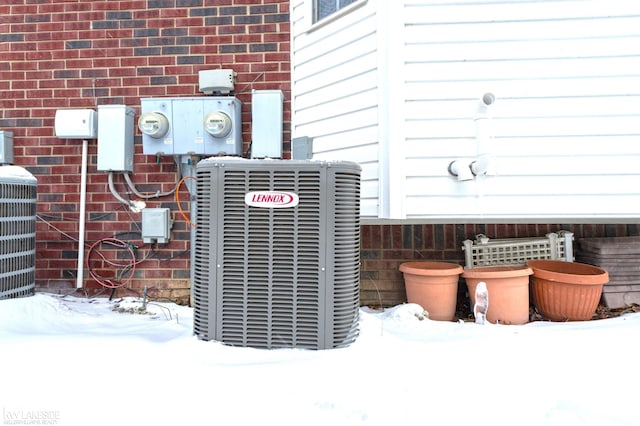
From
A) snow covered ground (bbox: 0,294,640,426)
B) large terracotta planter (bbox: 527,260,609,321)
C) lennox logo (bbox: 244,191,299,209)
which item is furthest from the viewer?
large terracotta planter (bbox: 527,260,609,321)

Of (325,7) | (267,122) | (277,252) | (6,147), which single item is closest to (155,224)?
(267,122)

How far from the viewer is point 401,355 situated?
6.29ft

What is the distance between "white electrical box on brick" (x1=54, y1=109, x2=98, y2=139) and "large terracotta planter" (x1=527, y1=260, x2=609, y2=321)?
158 inches

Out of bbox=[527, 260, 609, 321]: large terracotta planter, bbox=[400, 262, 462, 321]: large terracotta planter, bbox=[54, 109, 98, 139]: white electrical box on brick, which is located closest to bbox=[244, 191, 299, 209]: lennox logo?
bbox=[400, 262, 462, 321]: large terracotta planter

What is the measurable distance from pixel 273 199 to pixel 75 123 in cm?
270

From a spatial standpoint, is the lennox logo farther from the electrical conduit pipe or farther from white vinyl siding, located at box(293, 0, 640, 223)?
the electrical conduit pipe

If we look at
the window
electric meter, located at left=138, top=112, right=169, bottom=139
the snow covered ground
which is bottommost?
the snow covered ground

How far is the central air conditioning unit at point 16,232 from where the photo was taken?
8.97ft

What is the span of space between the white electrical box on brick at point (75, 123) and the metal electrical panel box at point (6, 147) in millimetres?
539

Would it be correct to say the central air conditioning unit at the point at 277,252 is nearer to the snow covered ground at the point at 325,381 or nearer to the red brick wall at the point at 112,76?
the snow covered ground at the point at 325,381

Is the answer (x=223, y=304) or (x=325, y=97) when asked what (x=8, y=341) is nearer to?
(x=223, y=304)

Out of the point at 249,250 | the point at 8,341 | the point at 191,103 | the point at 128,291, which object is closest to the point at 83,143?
the point at 191,103

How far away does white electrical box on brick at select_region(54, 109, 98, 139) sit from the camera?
137 inches

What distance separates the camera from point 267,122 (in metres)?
3.38
